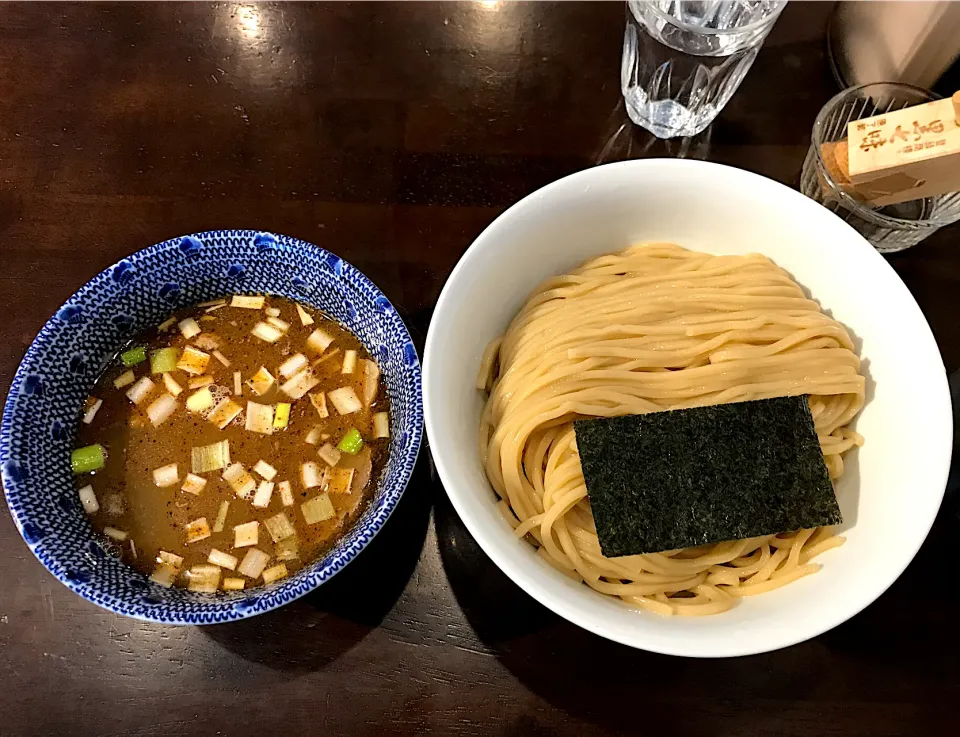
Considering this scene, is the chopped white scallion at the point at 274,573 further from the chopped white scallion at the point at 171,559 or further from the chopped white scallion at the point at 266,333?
the chopped white scallion at the point at 266,333

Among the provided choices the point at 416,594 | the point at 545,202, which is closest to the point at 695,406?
the point at 545,202

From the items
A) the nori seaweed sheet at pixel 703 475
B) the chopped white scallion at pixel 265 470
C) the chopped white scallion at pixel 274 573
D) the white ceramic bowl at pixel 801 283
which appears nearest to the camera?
the white ceramic bowl at pixel 801 283

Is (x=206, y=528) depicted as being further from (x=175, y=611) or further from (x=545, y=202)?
(x=545, y=202)

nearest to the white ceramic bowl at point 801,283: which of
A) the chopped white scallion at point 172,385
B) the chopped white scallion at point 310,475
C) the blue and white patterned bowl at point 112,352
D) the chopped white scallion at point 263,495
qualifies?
the blue and white patterned bowl at point 112,352

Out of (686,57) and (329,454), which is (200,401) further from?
(686,57)

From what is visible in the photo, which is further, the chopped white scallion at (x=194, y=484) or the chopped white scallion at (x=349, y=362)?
the chopped white scallion at (x=349, y=362)

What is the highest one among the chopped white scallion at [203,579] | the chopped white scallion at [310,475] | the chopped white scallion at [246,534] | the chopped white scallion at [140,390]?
the chopped white scallion at [140,390]
